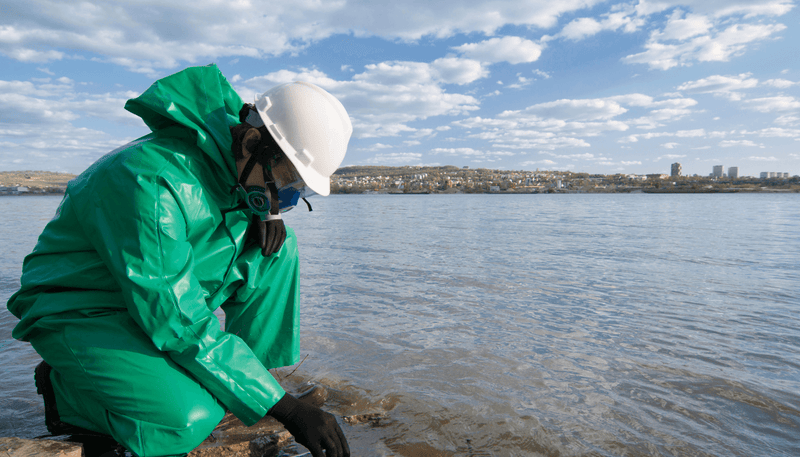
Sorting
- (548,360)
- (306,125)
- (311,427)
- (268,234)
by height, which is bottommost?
(548,360)

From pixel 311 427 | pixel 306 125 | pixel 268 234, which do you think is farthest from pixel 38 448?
pixel 306 125

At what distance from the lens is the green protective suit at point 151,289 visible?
1.62m

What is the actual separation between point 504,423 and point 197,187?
6.99 ft

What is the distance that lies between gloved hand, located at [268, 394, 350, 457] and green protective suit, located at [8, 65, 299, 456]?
68 millimetres

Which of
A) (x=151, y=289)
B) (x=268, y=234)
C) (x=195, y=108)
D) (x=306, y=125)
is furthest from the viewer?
(x=268, y=234)

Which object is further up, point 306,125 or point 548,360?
point 306,125

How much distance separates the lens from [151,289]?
5.22 feet

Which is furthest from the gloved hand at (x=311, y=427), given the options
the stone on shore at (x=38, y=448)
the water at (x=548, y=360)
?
the stone on shore at (x=38, y=448)

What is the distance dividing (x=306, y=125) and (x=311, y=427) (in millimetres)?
1268

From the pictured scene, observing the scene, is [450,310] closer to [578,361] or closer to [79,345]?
[578,361]

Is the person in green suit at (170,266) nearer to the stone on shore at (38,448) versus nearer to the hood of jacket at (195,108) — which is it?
the hood of jacket at (195,108)

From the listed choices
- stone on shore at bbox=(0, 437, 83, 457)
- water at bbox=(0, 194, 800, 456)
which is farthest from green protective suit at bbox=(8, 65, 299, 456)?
water at bbox=(0, 194, 800, 456)

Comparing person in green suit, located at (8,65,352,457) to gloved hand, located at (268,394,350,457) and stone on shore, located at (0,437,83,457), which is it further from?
stone on shore, located at (0,437,83,457)

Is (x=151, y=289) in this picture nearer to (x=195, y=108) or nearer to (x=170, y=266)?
(x=170, y=266)
